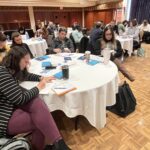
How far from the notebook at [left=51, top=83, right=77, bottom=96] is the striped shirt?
19 cm

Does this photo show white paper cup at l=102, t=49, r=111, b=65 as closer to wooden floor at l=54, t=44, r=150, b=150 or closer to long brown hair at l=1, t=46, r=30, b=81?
wooden floor at l=54, t=44, r=150, b=150

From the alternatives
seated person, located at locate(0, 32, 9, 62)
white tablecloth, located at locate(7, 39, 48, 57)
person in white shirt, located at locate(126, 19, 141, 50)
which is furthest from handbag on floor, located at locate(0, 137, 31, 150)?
person in white shirt, located at locate(126, 19, 141, 50)

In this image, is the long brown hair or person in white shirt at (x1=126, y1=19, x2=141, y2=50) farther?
person in white shirt at (x1=126, y1=19, x2=141, y2=50)

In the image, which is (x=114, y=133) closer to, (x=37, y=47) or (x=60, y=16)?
(x=37, y=47)

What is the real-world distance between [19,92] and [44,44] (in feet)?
10.9

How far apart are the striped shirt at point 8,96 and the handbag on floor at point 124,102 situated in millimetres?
1270

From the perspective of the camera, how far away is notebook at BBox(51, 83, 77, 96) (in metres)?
1.29

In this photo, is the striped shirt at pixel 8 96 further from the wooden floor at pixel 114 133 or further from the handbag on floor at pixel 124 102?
the handbag on floor at pixel 124 102

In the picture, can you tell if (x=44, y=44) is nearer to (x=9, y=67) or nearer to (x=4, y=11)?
(x=9, y=67)

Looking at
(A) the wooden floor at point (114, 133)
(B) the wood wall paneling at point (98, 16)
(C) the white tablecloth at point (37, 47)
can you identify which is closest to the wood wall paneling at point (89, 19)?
(B) the wood wall paneling at point (98, 16)

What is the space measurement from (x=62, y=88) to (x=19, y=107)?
0.41 m

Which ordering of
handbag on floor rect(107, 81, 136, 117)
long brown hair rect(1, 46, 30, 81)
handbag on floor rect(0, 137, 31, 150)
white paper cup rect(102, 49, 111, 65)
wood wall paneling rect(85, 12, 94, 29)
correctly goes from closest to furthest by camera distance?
handbag on floor rect(0, 137, 31, 150) < long brown hair rect(1, 46, 30, 81) < white paper cup rect(102, 49, 111, 65) < handbag on floor rect(107, 81, 136, 117) < wood wall paneling rect(85, 12, 94, 29)

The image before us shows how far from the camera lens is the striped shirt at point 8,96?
1.09 metres

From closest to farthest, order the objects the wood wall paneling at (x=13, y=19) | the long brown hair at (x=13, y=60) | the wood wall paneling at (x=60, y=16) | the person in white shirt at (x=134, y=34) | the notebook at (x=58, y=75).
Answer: the long brown hair at (x=13, y=60)
the notebook at (x=58, y=75)
the person in white shirt at (x=134, y=34)
the wood wall paneling at (x=13, y=19)
the wood wall paneling at (x=60, y=16)
